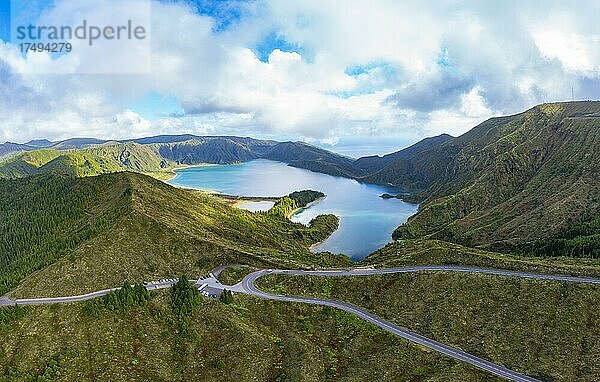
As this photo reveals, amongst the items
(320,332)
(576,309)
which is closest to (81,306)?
(320,332)

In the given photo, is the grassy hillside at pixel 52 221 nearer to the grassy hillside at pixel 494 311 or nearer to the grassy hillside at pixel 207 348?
the grassy hillside at pixel 207 348

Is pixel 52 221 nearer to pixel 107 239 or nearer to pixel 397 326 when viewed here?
pixel 107 239

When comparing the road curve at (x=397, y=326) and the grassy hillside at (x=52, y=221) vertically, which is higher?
the grassy hillside at (x=52, y=221)

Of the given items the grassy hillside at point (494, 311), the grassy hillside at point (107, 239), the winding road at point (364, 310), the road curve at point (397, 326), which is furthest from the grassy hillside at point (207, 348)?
the grassy hillside at point (107, 239)

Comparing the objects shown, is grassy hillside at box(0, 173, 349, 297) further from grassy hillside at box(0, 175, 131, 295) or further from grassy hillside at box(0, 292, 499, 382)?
grassy hillside at box(0, 292, 499, 382)

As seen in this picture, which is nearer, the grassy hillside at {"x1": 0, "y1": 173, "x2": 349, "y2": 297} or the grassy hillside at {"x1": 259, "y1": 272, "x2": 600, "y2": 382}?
the grassy hillside at {"x1": 259, "y1": 272, "x2": 600, "y2": 382}

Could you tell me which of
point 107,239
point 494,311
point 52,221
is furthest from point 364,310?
point 52,221

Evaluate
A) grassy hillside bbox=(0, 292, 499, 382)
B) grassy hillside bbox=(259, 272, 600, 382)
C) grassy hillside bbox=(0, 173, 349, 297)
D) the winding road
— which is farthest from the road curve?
grassy hillside bbox=(0, 173, 349, 297)

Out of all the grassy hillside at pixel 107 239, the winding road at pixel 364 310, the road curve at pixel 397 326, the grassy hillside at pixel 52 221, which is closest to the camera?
the road curve at pixel 397 326
